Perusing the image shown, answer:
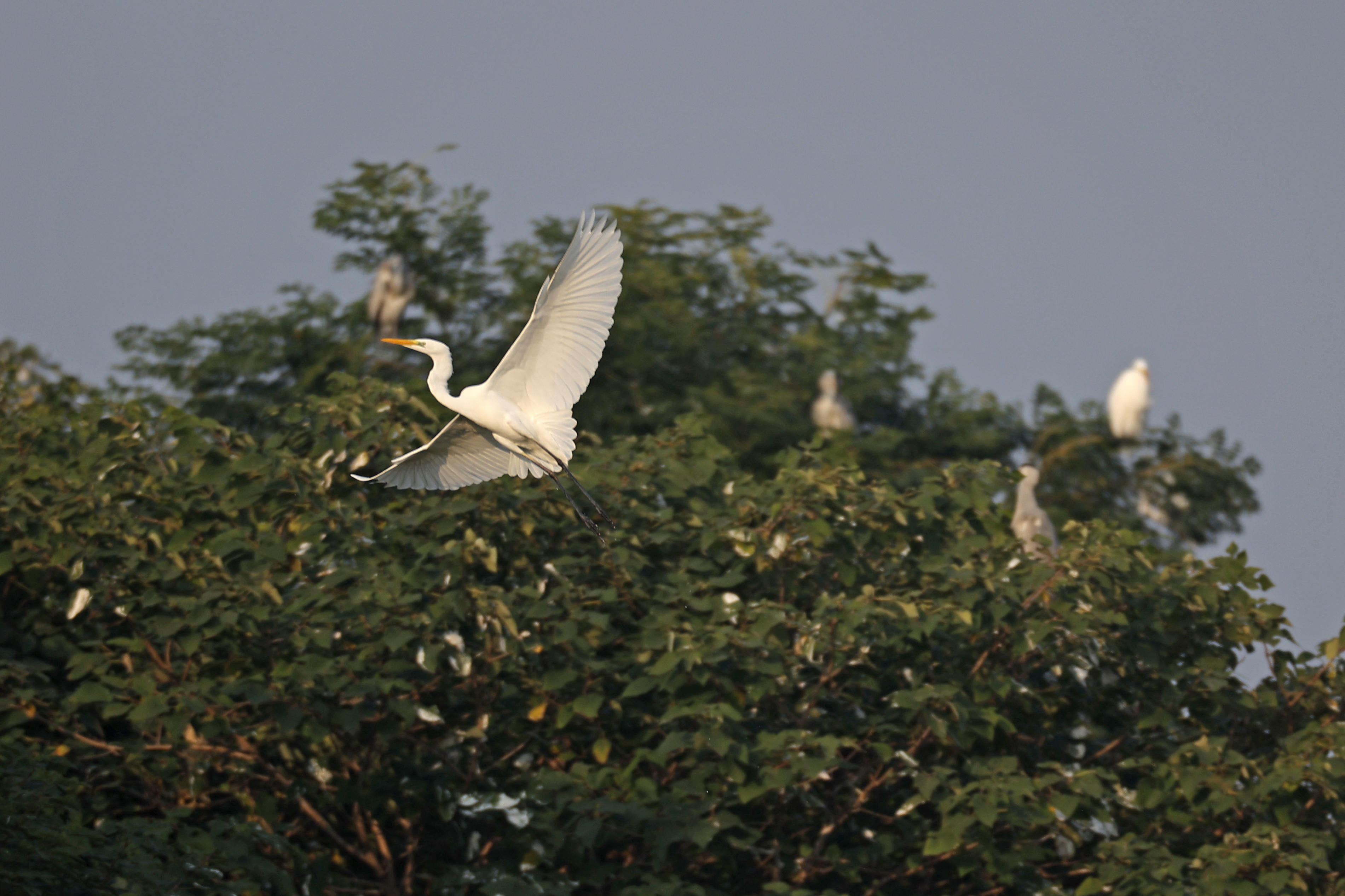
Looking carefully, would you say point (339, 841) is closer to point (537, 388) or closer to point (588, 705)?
point (588, 705)

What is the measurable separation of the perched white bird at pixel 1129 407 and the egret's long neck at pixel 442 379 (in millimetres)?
9975

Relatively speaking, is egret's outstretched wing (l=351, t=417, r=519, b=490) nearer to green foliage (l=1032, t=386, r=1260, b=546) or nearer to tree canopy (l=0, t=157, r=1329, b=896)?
tree canopy (l=0, t=157, r=1329, b=896)

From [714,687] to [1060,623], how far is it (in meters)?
1.69

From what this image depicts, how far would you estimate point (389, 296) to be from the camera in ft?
43.6

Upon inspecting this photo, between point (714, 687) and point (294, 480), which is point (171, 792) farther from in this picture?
point (714, 687)

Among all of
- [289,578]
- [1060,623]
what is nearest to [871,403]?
[1060,623]

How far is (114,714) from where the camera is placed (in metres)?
6.50

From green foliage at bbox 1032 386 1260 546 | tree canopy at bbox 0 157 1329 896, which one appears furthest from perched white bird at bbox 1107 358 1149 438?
tree canopy at bbox 0 157 1329 896

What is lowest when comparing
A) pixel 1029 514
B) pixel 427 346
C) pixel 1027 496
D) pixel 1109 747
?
pixel 1109 747

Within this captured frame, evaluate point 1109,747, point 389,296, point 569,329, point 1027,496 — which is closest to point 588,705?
point 569,329

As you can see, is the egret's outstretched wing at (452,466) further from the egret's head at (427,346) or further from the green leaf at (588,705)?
the green leaf at (588,705)

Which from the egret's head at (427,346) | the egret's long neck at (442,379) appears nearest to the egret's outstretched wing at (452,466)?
the egret's long neck at (442,379)

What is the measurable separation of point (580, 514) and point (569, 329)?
0.77 meters

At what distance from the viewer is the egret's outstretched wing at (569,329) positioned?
5.53 m
